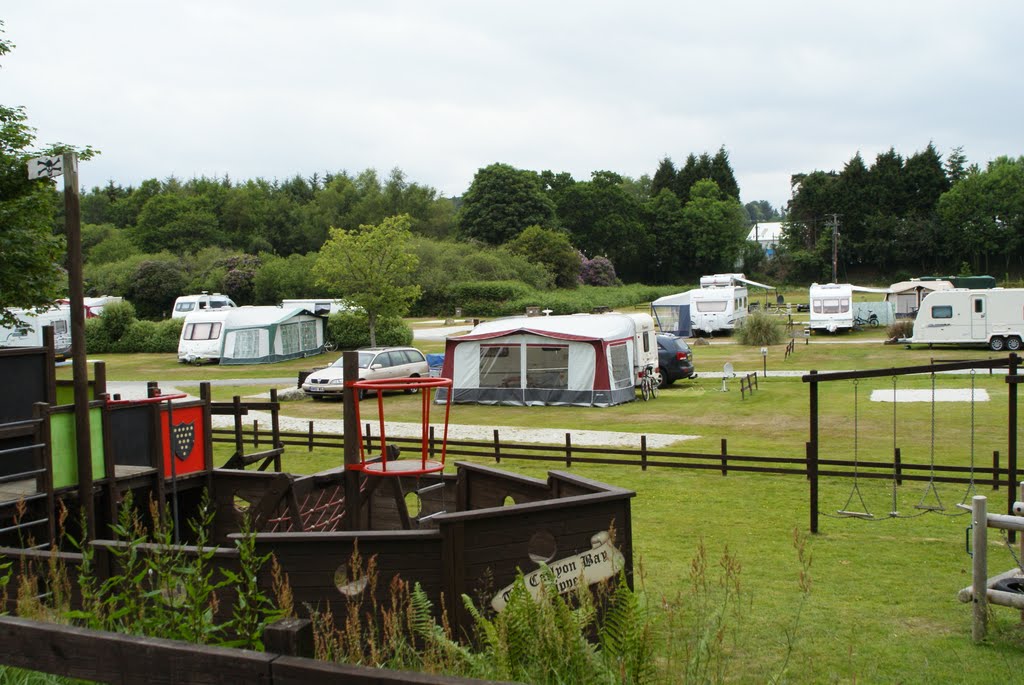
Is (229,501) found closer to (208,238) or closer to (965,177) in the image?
(208,238)

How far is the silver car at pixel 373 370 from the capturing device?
85.8ft

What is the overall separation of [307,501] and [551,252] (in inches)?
2420


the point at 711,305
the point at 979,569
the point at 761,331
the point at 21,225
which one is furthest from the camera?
the point at 711,305

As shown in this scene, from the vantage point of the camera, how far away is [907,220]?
3179 inches

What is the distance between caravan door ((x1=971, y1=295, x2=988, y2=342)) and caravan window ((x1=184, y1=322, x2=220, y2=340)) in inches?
1170

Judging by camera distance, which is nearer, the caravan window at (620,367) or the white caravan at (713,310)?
the caravan window at (620,367)

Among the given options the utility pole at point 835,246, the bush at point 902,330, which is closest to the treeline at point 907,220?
the utility pole at point 835,246

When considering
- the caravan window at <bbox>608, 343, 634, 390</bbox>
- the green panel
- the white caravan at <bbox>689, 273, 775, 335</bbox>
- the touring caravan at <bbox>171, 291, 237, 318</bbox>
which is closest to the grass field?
the caravan window at <bbox>608, 343, 634, 390</bbox>

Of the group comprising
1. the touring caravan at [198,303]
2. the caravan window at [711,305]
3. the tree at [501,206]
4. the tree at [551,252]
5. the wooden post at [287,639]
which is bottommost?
the wooden post at [287,639]

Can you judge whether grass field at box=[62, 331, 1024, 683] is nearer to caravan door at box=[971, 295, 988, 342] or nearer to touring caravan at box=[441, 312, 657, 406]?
touring caravan at box=[441, 312, 657, 406]

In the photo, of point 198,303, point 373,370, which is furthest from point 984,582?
point 198,303

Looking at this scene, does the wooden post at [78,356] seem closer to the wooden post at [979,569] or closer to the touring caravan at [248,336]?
the wooden post at [979,569]

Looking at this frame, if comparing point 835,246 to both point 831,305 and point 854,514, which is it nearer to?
point 831,305

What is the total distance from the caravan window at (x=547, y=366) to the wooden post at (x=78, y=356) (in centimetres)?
1635
